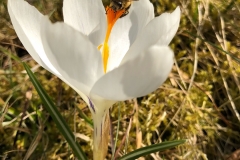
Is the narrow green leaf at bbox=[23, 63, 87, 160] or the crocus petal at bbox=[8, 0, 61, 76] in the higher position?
the crocus petal at bbox=[8, 0, 61, 76]

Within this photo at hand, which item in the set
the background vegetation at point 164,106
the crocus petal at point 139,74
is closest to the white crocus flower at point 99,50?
the crocus petal at point 139,74

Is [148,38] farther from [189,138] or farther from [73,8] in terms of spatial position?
[189,138]

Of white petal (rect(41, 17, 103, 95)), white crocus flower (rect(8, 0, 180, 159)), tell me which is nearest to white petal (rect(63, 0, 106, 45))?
white crocus flower (rect(8, 0, 180, 159))

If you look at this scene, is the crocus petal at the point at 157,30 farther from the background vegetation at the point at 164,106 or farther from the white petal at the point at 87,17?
the background vegetation at the point at 164,106

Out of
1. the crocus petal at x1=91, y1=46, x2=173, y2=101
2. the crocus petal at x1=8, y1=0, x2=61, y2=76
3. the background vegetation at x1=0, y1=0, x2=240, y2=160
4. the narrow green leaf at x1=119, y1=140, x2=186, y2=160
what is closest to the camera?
the crocus petal at x1=91, y1=46, x2=173, y2=101

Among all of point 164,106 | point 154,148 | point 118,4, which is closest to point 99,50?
point 118,4

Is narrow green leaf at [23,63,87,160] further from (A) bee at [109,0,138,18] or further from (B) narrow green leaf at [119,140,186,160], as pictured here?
(A) bee at [109,0,138,18]
